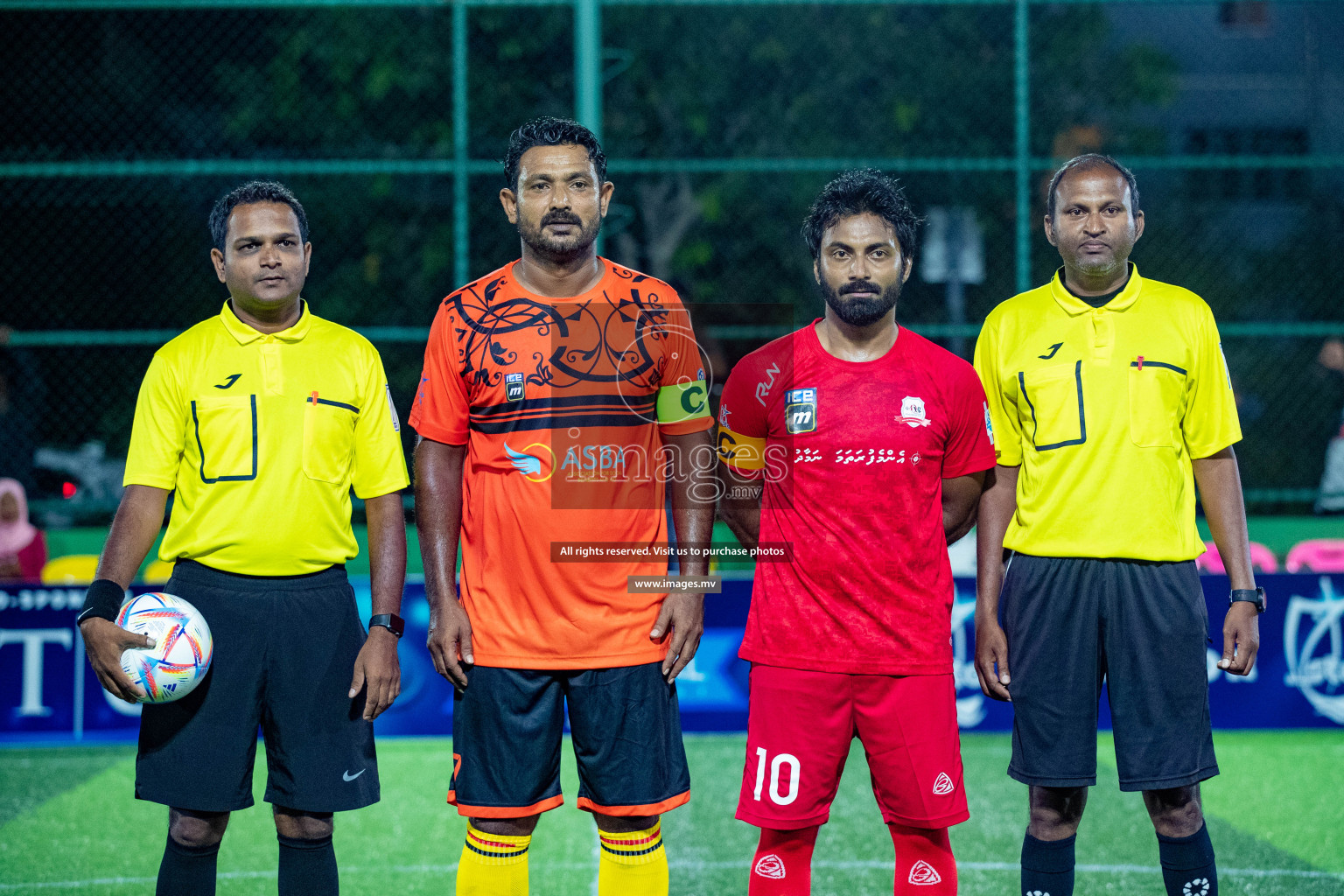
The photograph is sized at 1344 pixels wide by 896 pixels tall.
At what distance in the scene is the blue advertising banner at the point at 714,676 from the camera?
654 centimetres

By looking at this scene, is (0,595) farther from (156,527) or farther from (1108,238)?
(1108,238)

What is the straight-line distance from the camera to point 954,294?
40.9 feet

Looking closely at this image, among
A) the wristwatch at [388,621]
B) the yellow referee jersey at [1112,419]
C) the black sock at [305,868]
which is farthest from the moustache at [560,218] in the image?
the black sock at [305,868]

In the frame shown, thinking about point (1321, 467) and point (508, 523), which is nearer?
point (508, 523)

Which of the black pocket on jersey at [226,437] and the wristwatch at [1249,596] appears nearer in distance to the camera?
the black pocket on jersey at [226,437]

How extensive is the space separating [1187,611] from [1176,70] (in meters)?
16.6

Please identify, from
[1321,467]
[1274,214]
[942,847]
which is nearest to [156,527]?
[942,847]

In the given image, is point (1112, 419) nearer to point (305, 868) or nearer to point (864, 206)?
point (864, 206)

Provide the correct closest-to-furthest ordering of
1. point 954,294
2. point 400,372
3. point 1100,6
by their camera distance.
→ point 400,372 → point 954,294 → point 1100,6

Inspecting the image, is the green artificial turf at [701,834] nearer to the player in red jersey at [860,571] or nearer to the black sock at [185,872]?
the black sock at [185,872]

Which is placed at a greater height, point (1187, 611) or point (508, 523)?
point (508, 523)

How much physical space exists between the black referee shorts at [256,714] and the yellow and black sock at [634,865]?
2.19ft

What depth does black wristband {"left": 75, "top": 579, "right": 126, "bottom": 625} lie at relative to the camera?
3.37 m

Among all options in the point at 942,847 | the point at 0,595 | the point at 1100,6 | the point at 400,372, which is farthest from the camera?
the point at 1100,6
